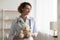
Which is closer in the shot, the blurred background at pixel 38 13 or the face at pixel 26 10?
the face at pixel 26 10

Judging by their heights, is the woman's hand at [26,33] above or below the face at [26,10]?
below

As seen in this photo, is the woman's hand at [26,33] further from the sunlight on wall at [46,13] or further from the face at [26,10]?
the sunlight on wall at [46,13]

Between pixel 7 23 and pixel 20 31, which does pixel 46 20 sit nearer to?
pixel 7 23

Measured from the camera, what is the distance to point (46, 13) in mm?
4164

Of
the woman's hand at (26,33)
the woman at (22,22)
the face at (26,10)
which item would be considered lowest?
the woman's hand at (26,33)

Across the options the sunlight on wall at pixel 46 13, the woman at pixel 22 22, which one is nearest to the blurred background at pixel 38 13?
the sunlight on wall at pixel 46 13

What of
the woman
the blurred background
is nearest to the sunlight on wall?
the blurred background

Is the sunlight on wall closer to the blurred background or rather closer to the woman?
the blurred background

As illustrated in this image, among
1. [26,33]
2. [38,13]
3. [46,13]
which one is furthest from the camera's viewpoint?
[38,13]

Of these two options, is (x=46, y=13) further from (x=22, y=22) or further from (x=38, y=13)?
(x=22, y=22)

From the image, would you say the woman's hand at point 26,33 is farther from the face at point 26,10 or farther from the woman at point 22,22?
the face at point 26,10

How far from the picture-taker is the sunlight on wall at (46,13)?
13.3 feet

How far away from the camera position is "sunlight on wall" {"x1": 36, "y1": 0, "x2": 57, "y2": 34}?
4.05m

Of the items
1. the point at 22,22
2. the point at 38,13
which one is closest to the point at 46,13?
the point at 38,13
